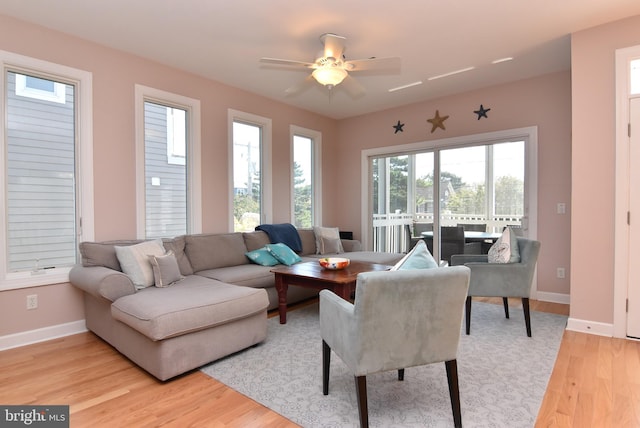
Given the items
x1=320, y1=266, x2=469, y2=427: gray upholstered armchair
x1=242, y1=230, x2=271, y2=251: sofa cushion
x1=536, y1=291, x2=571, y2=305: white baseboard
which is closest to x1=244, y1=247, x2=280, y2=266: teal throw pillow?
x1=242, y1=230, x2=271, y2=251: sofa cushion

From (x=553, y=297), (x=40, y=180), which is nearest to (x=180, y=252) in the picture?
(x=40, y=180)

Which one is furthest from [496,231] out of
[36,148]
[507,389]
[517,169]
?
[36,148]

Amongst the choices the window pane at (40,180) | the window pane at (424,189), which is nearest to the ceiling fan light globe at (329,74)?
the window pane at (40,180)

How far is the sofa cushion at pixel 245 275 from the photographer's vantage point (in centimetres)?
339

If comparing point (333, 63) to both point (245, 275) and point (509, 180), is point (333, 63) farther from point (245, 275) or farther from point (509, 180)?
point (509, 180)

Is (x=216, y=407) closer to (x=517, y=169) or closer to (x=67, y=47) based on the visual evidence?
(x=67, y=47)

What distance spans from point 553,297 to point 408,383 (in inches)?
116

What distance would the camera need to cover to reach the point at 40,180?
303cm

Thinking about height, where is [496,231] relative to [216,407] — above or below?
above

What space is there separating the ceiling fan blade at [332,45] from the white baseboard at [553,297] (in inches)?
144

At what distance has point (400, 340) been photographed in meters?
1.64

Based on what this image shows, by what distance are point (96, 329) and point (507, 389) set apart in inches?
126

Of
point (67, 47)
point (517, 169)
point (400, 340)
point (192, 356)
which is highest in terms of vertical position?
point (67, 47)

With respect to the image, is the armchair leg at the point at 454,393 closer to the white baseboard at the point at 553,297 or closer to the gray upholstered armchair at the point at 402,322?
the gray upholstered armchair at the point at 402,322
